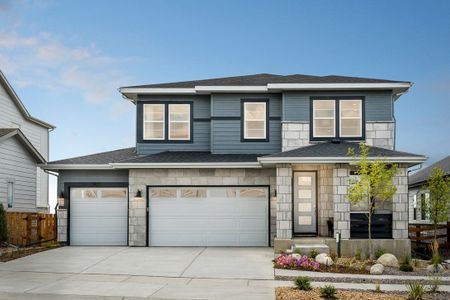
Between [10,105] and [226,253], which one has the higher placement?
[10,105]

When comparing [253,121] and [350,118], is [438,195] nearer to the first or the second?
[350,118]

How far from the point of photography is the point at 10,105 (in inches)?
1300

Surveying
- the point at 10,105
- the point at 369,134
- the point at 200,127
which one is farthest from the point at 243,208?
the point at 10,105

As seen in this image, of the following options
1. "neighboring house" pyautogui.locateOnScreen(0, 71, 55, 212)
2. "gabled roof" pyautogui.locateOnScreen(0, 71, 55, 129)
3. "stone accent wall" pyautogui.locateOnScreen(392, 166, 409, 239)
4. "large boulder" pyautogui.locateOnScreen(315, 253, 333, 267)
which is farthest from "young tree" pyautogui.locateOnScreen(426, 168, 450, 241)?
"gabled roof" pyautogui.locateOnScreen(0, 71, 55, 129)

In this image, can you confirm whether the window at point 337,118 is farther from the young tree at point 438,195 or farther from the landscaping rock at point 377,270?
the landscaping rock at point 377,270

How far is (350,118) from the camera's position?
2506 cm

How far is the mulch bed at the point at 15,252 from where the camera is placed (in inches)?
801

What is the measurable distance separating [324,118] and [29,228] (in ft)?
42.3

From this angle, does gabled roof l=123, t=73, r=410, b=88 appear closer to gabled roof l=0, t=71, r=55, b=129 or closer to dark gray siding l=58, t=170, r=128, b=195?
dark gray siding l=58, t=170, r=128, b=195

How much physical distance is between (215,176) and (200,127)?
2.83m

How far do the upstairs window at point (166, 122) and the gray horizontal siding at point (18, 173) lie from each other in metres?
5.85

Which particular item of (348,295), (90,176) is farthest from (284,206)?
(90,176)

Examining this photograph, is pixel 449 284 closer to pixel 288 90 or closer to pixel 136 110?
pixel 288 90

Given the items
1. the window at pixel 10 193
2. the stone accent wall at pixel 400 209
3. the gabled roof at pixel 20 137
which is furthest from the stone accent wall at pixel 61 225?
the stone accent wall at pixel 400 209
